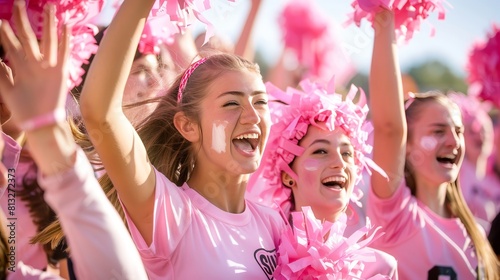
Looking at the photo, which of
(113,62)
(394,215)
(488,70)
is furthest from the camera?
(488,70)

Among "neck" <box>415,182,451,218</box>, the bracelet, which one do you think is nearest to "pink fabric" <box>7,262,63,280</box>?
the bracelet

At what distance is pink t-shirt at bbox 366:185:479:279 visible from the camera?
3055 millimetres

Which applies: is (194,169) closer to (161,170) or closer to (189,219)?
(161,170)

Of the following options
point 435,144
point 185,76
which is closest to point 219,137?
point 185,76

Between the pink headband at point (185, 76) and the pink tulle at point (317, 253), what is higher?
the pink headband at point (185, 76)

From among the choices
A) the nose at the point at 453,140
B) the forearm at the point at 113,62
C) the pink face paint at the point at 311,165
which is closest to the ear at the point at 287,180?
the pink face paint at the point at 311,165

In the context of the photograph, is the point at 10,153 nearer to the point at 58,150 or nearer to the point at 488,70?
the point at 58,150

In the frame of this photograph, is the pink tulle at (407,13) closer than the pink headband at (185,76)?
No

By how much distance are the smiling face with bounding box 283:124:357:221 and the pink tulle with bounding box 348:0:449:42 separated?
0.45m

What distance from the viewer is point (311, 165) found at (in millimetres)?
2830

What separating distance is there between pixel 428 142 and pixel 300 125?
74 cm

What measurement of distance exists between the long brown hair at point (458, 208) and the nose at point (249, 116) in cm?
130

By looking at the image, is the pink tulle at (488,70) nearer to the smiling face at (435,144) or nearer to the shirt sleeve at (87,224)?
the smiling face at (435,144)

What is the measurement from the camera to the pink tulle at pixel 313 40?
7031 millimetres
